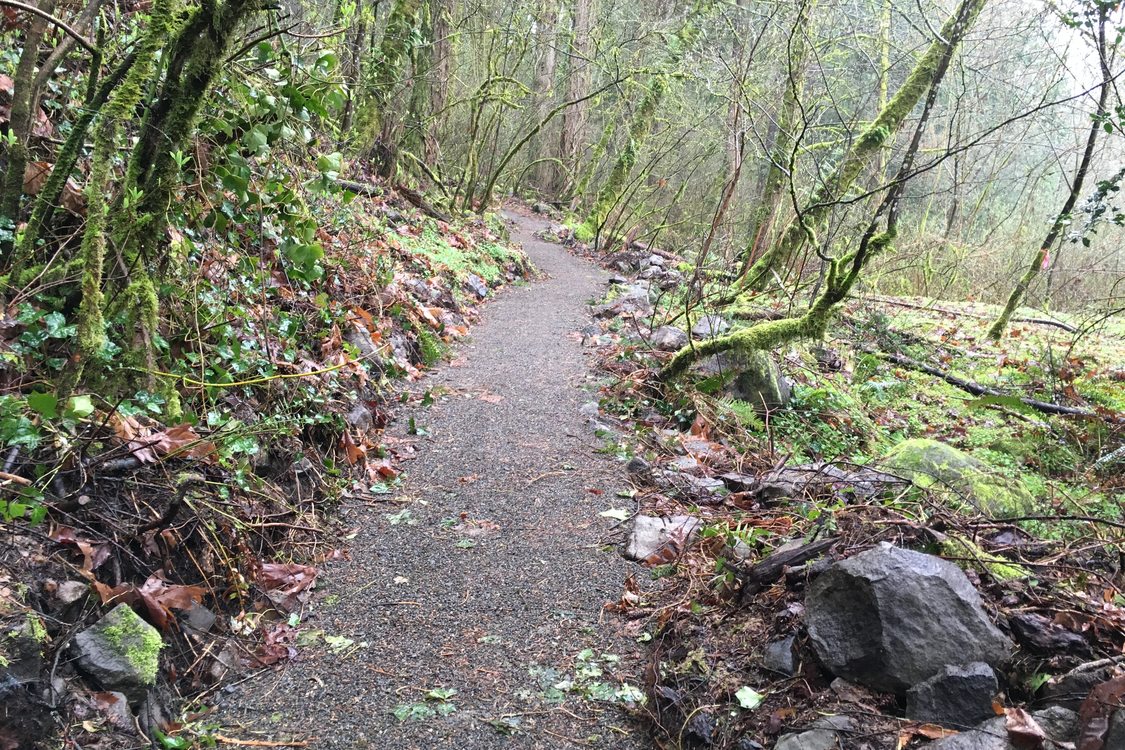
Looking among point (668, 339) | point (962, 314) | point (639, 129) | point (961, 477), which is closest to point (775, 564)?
point (961, 477)

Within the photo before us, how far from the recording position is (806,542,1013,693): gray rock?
81.7 inches

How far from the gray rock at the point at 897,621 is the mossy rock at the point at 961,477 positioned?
1053mm

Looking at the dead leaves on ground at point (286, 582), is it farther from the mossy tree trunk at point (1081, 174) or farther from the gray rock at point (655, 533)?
the mossy tree trunk at point (1081, 174)

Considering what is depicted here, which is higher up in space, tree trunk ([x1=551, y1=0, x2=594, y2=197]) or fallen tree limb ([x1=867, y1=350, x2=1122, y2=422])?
tree trunk ([x1=551, y1=0, x2=594, y2=197])

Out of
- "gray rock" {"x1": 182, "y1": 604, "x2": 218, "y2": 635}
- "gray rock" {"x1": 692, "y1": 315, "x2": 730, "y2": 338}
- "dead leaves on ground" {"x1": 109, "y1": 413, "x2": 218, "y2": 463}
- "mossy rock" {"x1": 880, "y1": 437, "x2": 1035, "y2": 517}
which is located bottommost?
"gray rock" {"x1": 182, "y1": 604, "x2": 218, "y2": 635}

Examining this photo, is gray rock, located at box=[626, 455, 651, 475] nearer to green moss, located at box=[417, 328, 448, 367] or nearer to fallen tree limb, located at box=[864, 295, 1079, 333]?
green moss, located at box=[417, 328, 448, 367]

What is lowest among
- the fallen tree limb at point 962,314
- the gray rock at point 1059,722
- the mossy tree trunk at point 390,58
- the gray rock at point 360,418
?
the gray rock at point 360,418

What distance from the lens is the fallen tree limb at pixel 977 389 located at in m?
5.89

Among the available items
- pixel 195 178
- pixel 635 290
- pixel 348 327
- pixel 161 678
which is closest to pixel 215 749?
pixel 161 678

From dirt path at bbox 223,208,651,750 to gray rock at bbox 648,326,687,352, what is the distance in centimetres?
167

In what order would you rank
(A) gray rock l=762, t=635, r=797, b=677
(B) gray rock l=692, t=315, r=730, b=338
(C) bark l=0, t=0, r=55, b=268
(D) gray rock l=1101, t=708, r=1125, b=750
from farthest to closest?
1. (B) gray rock l=692, t=315, r=730, b=338
2. (C) bark l=0, t=0, r=55, b=268
3. (A) gray rock l=762, t=635, r=797, b=677
4. (D) gray rock l=1101, t=708, r=1125, b=750

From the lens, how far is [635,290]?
9906 millimetres

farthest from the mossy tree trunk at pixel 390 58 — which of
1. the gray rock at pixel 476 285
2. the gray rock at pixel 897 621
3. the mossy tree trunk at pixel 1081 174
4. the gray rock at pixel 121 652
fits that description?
the gray rock at pixel 897 621

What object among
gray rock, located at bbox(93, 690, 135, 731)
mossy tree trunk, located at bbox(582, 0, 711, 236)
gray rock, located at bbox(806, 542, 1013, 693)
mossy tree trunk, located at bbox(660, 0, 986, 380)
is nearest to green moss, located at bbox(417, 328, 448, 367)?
mossy tree trunk, located at bbox(660, 0, 986, 380)
